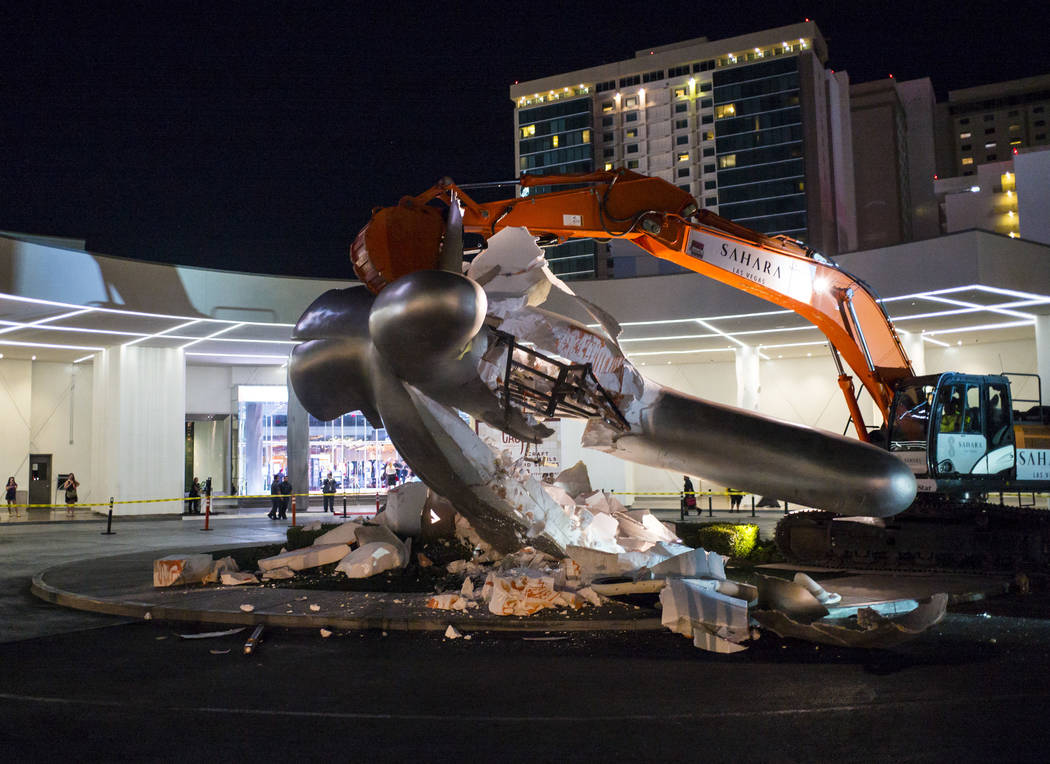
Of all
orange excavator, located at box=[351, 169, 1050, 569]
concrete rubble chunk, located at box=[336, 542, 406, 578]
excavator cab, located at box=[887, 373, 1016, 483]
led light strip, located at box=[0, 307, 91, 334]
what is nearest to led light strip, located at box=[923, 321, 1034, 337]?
orange excavator, located at box=[351, 169, 1050, 569]

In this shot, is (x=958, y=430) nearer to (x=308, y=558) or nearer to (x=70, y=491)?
(x=308, y=558)

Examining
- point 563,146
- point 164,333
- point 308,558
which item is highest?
point 563,146

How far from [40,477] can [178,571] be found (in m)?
24.5

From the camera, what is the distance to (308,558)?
11906 mm

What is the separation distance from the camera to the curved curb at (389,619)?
880cm

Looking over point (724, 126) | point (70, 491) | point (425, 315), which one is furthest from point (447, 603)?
point (724, 126)

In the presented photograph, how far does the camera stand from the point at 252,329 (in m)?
25.2

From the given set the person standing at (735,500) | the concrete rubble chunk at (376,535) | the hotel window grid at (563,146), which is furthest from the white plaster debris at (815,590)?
the hotel window grid at (563,146)

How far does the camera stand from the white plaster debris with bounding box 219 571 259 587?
11.3 metres

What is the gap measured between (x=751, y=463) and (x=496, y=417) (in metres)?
3.02

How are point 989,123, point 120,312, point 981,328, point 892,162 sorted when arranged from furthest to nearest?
point 989,123, point 892,162, point 981,328, point 120,312

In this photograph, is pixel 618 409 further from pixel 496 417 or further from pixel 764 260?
pixel 764 260

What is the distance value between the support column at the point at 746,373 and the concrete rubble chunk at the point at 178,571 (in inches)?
801

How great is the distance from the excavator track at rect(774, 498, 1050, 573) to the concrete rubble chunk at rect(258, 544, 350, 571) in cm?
716
